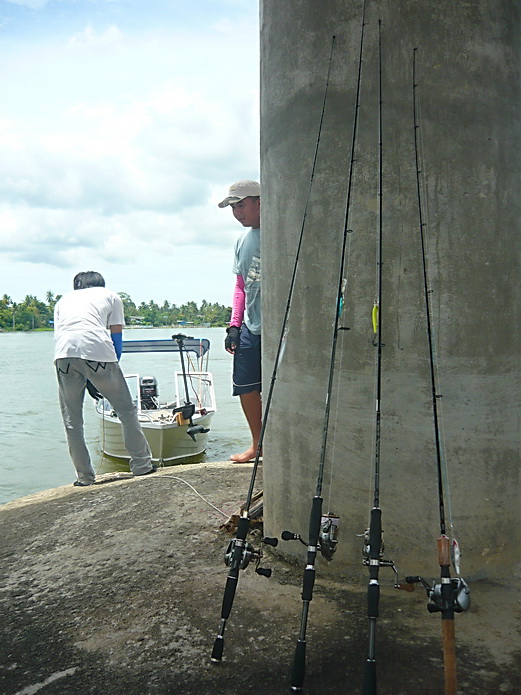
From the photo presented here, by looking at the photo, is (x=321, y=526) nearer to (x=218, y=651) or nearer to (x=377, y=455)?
(x=377, y=455)

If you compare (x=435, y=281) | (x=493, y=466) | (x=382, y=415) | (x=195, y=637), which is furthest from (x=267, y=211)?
(x=195, y=637)

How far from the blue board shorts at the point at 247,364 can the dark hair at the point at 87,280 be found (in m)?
1.83

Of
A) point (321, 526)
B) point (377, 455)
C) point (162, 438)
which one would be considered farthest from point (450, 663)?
point (162, 438)

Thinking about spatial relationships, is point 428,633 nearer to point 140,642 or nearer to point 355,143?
point 140,642

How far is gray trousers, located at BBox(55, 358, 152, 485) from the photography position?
579 centimetres

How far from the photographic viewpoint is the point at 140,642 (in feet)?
8.57

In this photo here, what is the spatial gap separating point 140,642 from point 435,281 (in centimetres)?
199

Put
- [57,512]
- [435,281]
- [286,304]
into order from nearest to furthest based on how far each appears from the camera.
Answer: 1. [435,281]
2. [286,304]
3. [57,512]

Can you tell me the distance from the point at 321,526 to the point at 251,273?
108 inches

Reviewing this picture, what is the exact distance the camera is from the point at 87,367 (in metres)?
5.82

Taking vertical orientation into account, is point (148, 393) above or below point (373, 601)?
below

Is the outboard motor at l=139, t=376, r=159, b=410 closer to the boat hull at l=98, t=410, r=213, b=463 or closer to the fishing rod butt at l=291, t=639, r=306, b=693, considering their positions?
the boat hull at l=98, t=410, r=213, b=463

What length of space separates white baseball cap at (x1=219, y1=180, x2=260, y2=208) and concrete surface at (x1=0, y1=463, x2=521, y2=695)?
2568 millimetres

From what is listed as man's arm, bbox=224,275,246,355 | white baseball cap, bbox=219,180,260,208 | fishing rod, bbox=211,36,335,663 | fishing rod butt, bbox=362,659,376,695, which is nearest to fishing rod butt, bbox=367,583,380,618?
fishing rod butt, bbox=362,659,376,695
